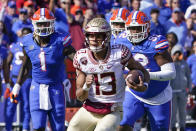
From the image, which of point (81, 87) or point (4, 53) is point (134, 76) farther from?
point (4, 53)

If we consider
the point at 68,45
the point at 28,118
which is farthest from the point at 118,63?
the point at 28,118

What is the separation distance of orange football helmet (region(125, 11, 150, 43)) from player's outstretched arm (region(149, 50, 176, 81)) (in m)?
0.30

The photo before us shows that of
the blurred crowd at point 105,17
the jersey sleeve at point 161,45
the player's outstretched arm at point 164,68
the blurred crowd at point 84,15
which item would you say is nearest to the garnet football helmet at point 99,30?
the player's outstretched arm at point 164,68

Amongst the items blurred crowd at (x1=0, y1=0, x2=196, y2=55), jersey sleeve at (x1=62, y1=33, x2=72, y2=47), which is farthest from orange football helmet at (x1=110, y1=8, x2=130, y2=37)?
blurred crowd at (x1=0, y1=0, x2=196, y2=55)

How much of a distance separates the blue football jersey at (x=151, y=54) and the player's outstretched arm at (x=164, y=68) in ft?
0.20

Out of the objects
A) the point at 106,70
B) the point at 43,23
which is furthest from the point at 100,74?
the point at 43,23

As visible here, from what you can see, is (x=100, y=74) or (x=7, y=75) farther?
(x=7, y=75)

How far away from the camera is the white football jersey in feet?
16.2

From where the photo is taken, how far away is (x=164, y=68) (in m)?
5.79

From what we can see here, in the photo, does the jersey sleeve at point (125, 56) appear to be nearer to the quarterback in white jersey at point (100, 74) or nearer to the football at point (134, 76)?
the quarterback in white jersey at point (100, 74)

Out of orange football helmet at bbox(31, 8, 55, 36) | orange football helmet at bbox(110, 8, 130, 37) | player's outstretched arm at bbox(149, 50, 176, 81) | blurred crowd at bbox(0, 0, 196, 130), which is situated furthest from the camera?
blurred crowd at bbox(0, 0, 196, 130)

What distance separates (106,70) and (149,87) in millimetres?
1240

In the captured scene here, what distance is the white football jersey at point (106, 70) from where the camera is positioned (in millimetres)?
4938

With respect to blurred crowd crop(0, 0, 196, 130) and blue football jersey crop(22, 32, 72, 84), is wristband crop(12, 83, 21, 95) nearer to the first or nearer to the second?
Result: blue football jersey crop(22, 32, 72, 84)
